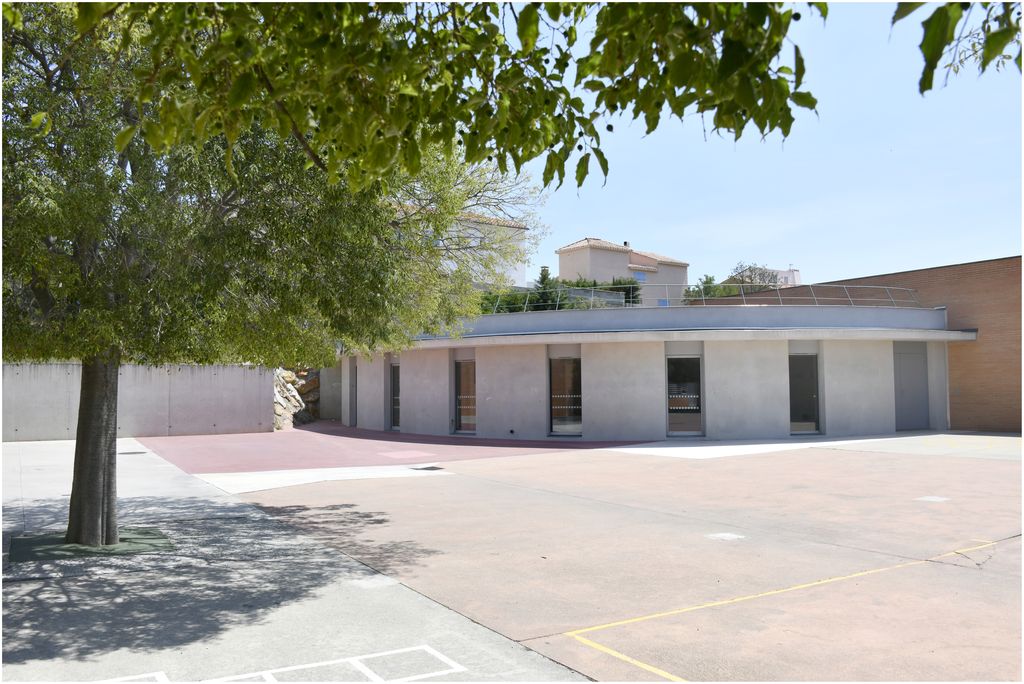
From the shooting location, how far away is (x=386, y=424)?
1171 inches

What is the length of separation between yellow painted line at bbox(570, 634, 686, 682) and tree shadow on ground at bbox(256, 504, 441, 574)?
2.86 metres

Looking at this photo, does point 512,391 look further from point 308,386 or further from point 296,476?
point 308,386

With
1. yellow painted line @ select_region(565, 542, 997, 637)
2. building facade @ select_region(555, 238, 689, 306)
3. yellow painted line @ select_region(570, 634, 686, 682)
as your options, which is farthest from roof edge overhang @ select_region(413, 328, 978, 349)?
building facade @ select_region(555, 238, 689, 306)

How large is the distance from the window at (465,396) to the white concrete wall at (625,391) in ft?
14.2

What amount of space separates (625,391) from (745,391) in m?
3.54

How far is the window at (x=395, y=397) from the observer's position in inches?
1177

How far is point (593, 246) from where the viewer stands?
52.3m

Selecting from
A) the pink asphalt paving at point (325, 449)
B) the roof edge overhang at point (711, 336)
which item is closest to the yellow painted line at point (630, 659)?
the pink asphalt paving at point (325, 449)

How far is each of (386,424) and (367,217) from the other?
22.7 metres

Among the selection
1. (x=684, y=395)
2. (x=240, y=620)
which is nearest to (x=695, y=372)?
(x=684, y=395)

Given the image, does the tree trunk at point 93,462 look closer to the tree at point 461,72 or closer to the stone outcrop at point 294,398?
the tree at point 461,72

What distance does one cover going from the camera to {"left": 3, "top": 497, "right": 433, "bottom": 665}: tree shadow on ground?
19.7ft

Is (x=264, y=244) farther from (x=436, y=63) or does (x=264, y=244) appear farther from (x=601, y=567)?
(x=601, y=567)

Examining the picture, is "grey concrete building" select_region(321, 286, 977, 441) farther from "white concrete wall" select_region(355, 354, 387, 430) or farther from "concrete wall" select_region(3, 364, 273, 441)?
"concrete wall" select_region(3, 364, 273, 441)
